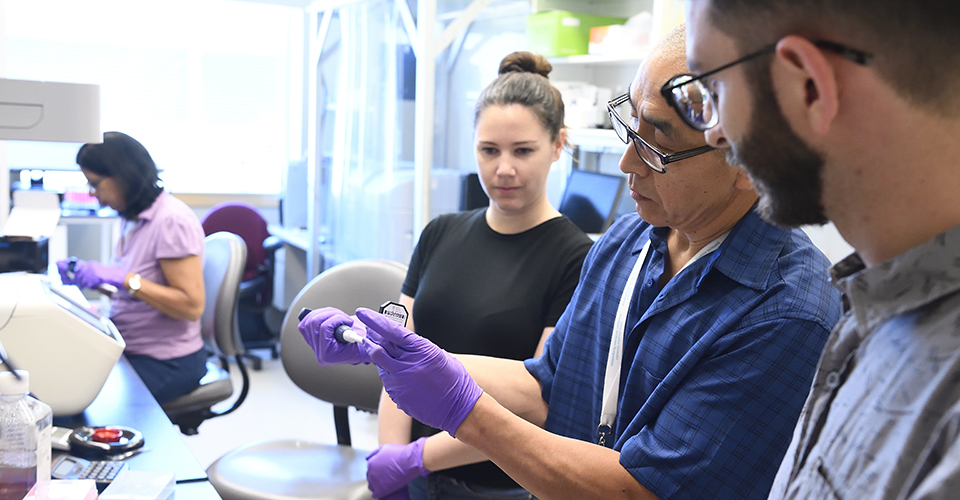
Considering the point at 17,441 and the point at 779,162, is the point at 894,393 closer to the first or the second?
the point at 779,162

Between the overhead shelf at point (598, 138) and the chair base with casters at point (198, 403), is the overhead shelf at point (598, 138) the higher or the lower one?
the higher one

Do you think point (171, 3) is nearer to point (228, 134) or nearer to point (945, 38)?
point (228, 134)

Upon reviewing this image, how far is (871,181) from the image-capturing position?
1.83 ft

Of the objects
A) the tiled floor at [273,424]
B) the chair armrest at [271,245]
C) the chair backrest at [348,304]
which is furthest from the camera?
the chair armrest at [271,245]

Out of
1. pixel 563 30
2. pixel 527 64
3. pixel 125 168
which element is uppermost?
pixel 563 30

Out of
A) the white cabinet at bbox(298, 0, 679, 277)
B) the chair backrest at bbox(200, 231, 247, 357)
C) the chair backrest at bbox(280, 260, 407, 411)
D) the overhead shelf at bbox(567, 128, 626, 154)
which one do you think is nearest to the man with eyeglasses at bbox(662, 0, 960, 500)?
the chair backrest at bbox(280, 260, 407, 411)

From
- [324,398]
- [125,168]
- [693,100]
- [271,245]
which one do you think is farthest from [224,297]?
[693,100]

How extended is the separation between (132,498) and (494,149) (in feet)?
3.29

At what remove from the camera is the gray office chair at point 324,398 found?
68.4 inches

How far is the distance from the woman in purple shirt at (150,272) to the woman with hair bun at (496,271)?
3.20 ft

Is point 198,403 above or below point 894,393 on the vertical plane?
below

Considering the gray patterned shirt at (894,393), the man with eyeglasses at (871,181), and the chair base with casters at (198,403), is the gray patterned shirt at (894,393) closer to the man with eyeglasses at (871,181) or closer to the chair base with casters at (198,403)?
the man with eyeglasses at (871,181)

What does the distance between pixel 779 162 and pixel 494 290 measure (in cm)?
105

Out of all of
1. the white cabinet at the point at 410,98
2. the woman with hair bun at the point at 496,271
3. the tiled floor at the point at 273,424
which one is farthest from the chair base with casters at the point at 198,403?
the white cabinet at the point at 410,98
